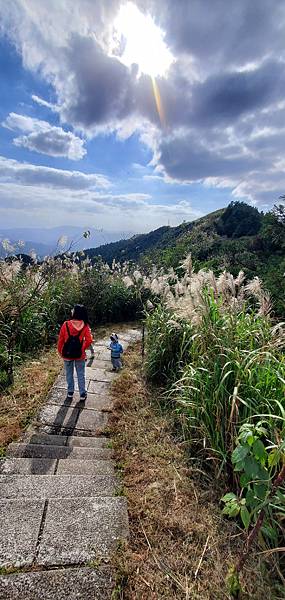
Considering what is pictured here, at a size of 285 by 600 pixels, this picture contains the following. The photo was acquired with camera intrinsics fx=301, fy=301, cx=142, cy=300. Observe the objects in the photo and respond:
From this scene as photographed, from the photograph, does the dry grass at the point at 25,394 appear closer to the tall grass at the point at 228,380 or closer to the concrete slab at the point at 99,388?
the concrete slab at the point at 99,388

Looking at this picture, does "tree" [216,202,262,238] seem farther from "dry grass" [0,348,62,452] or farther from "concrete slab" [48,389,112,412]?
"concrete slab" [48,389,112,412]

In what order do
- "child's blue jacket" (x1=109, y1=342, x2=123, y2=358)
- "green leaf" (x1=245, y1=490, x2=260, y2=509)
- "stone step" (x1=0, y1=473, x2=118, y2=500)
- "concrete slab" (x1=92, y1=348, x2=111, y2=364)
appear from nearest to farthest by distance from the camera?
"green leaf" (x1=245, y1=490, x2=260, y2=509)
"stone step" (x1=0, y1=473, x2=118, y2=500)
"child's blue jacket" (x1=109, y1=342, x2=123, y2=358)
"concrete slab" (x1=92, y1=348, x2=111, y2=364)

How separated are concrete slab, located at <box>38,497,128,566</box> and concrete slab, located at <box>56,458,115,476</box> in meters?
0.54

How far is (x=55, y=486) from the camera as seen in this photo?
2.32 meters

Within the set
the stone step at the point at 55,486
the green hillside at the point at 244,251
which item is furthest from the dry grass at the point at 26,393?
the green hillside at the point at 244,251

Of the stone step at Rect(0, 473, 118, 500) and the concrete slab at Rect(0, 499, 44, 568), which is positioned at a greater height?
the concrete slab at Rect(0, 499, 44, 568)

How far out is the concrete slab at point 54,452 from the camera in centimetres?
291

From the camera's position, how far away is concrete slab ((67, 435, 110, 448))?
3246mm

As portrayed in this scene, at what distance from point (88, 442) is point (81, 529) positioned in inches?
54.7

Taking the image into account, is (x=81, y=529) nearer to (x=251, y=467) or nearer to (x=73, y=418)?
(x=251, y=467)

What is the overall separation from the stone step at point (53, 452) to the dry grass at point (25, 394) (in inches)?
6.5

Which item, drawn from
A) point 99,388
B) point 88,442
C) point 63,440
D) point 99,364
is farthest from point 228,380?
point 99,364

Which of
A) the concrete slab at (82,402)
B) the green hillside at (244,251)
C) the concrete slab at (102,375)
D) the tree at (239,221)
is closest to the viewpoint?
the concrete slab at (82,402)

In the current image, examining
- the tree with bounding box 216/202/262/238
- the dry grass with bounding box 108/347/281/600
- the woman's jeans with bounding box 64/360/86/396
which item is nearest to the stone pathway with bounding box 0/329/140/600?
the dry grass with bounding box 108/347/281/600
